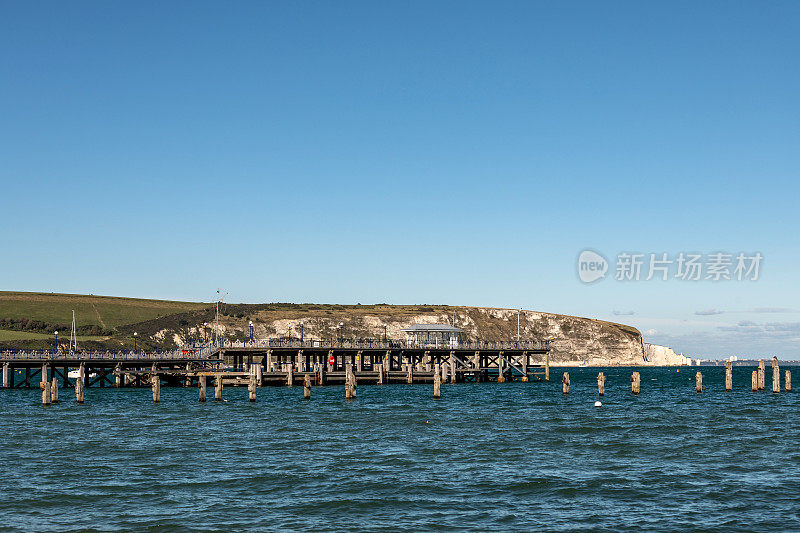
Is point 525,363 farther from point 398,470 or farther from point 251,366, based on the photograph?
point 398,470

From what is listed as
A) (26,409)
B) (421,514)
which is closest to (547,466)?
(421,514)

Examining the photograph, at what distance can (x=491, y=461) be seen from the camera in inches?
1543

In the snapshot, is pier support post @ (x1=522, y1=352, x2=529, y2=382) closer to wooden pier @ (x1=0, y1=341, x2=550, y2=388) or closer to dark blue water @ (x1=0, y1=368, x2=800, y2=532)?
wooden pier @ (x1=0, y1=341, x2=550, y2=388)

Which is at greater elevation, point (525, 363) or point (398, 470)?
point (398, 470)

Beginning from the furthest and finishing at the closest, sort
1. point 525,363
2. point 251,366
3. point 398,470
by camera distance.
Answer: point 525,363
point 251,366
point 398,470

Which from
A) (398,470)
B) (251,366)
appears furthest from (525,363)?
(398,470)

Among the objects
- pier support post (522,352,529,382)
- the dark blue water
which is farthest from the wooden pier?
the dark blue water

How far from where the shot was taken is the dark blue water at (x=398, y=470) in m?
27.9

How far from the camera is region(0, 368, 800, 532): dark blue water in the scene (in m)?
27.9

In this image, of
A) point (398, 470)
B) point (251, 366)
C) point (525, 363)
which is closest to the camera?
point (398, 470)

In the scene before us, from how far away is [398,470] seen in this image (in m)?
36.9

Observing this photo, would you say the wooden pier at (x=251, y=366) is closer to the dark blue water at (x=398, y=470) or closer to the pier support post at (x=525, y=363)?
the pier support post at (x=525, y=363)

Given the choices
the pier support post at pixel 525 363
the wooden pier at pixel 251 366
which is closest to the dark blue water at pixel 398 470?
the wooden pier at pixel 251 366

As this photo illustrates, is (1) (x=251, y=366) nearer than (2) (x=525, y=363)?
Yes
